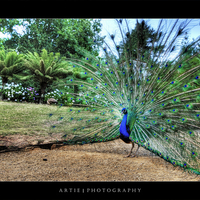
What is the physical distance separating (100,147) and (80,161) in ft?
2.35

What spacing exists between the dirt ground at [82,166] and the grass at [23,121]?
72 cm

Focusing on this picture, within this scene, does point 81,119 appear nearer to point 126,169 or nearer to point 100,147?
point 100,147

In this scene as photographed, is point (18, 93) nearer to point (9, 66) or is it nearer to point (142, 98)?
point (9, 66)

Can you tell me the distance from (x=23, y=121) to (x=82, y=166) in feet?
7.36

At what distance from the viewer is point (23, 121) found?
3.69m

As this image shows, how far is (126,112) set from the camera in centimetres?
241

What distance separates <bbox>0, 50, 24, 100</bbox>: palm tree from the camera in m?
5.21

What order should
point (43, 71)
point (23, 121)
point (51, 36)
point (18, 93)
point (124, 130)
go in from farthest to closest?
point (51, 36), point (43, 71), point (18, 93), point (23, 121), point (124, 130)

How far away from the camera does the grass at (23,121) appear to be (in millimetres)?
3233
